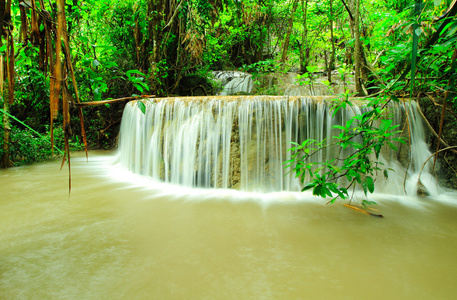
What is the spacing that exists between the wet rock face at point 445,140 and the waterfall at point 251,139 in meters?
0.28

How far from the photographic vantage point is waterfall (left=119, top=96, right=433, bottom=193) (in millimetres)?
4430

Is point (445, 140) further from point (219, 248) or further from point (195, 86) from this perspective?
point (195, 86)

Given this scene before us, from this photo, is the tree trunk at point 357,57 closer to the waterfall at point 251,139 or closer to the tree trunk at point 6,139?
the waterfall at point 251,139

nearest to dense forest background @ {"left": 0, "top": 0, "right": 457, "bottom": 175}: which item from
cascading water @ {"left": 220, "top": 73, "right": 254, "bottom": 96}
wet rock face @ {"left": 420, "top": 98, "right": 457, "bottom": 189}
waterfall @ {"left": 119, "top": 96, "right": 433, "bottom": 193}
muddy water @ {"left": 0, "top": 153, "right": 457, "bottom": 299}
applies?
wet rock face @ {"left": 420, "top": 98, "right": 457, "bottom": 189}

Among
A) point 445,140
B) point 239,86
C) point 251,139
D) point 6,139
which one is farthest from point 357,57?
point 6,139

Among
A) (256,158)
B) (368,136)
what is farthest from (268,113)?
(368,136)

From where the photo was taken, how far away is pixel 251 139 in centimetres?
462

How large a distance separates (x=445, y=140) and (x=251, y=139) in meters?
3.38

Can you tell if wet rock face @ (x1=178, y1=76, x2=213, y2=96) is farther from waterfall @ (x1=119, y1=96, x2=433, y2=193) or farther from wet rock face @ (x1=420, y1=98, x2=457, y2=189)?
wet rock face @ (x1=420, y1=98, x2=457, y2=189)

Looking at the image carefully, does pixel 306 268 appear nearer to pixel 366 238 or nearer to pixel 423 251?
pixel 366 238

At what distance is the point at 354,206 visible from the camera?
3389 millimetres

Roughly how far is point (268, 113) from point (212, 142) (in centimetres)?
118

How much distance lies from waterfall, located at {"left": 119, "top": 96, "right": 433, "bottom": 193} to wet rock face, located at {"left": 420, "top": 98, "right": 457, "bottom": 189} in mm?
279

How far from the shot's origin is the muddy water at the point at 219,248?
68.2 inches
